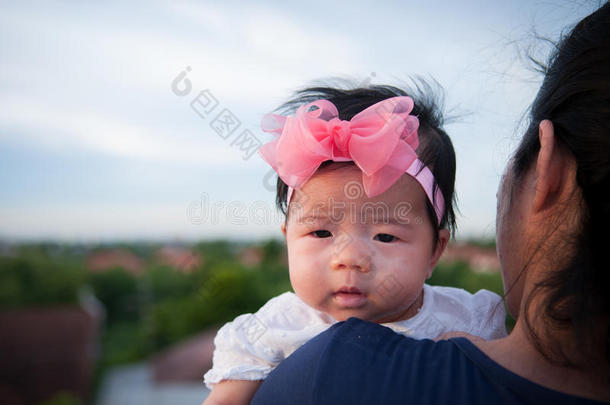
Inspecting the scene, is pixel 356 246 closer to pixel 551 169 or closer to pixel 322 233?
pixel 322 233

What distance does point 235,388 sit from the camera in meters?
1.14

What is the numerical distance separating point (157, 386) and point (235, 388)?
39.1 ft

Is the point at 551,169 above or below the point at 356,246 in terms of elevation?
above

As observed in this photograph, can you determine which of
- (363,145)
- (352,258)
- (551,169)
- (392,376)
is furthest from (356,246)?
(551,169)

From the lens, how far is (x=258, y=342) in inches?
46.5

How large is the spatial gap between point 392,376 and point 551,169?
0.47m

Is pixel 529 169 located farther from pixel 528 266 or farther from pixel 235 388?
pixel 235 388

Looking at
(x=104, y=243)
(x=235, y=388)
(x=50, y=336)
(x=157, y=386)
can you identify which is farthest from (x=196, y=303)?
(x=235, y=388)

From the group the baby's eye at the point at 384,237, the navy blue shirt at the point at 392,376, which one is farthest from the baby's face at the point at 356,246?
the navy blue shirt at the point at 392,376

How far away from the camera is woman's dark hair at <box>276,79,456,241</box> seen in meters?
1.25

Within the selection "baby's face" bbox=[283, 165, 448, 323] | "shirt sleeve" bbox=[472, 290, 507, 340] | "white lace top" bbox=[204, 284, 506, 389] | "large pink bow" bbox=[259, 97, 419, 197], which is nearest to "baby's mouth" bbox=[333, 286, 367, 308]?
"baby's face" bbox=[283, 165, 448, 323]

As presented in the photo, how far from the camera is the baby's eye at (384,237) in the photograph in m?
1.14

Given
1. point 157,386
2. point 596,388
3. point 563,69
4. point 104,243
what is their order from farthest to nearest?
1. point 104,243
2. point 157,386
3. point 563,69
4. point 596,388

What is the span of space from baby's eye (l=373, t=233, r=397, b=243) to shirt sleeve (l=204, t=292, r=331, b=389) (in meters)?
0.27
